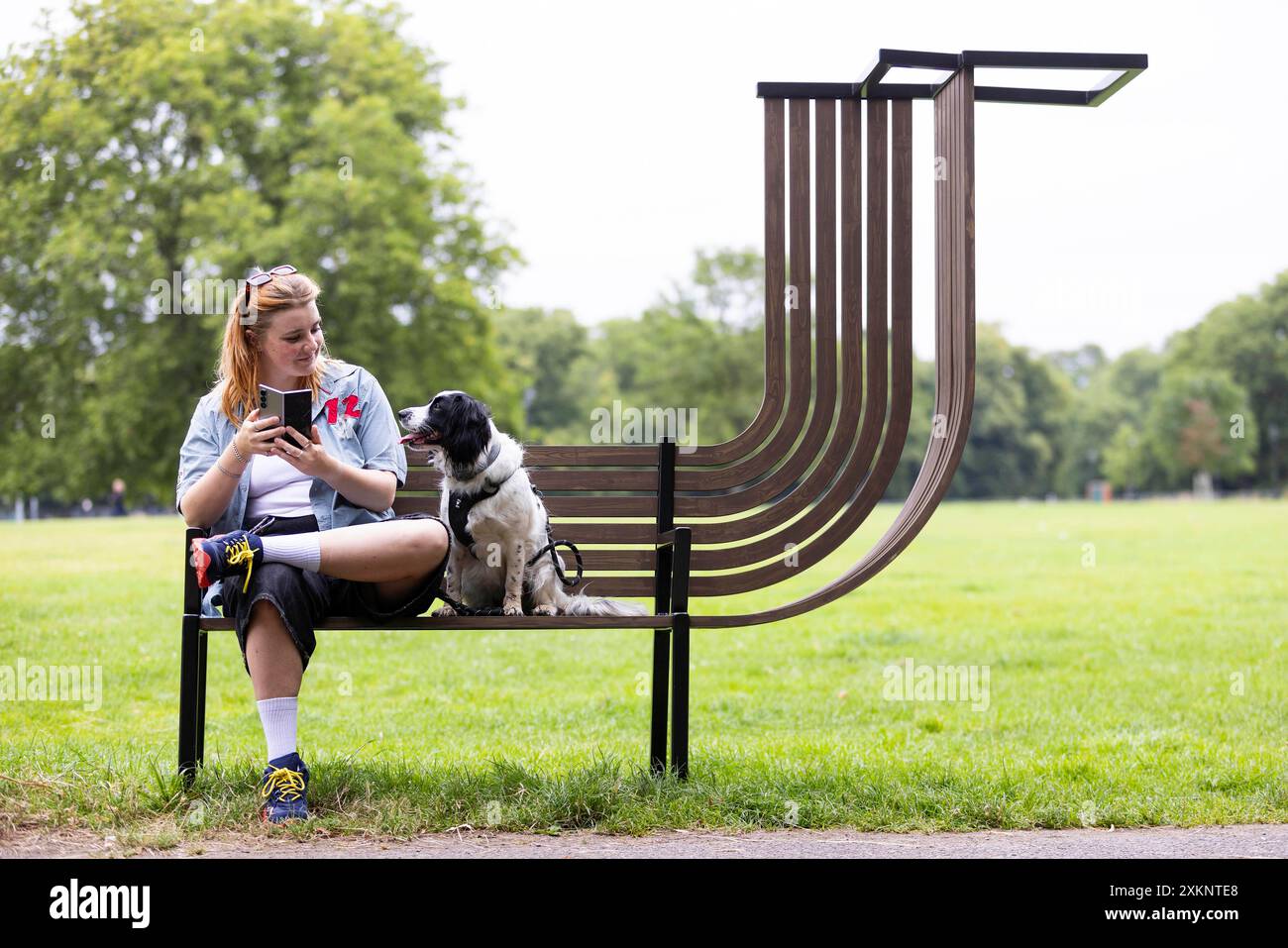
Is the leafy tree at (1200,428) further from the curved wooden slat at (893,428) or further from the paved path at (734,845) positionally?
the paved path at (734,845)

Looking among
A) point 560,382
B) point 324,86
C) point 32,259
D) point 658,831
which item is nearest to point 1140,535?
point 324,86

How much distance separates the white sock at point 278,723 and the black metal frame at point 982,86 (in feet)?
Answer: 9.50

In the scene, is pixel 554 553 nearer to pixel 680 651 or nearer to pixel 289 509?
pixel 680 651

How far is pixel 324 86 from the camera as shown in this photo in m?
25.9

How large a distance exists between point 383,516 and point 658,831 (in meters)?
1.38

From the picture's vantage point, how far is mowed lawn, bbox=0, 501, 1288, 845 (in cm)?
436

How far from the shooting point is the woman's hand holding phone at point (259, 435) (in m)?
4.05

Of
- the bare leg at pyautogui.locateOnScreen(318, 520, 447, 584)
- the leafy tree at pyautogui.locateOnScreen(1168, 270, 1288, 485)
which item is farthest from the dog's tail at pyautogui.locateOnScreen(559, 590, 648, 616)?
the leafy tree at pyautogui.locateOnScreen(1168, 270, 1288, 485)

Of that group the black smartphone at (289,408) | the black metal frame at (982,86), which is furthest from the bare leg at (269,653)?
the black metal frame at (982,86)

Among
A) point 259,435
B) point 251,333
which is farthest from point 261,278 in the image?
point 259,435

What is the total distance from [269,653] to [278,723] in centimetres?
22

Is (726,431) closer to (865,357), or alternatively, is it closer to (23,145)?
(23,145)

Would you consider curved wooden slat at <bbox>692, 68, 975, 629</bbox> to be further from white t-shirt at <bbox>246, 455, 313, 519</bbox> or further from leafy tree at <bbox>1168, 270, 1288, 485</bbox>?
leafy tree at <bbox>1168, 270, 1288, 485</bbox>
